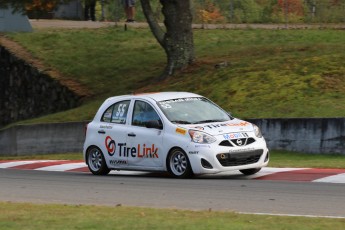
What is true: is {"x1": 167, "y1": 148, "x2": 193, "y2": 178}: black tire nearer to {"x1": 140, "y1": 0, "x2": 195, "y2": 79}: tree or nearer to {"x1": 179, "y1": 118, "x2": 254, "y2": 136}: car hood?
{"x1": 179, "y1": 118, "x2": 254, "y2": 136}: car hood

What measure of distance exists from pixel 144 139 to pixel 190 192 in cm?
299

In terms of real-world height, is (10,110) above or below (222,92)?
below

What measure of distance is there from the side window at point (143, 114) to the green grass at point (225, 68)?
5.70 metres

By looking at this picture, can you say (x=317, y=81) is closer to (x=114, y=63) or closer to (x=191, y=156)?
(x=191, y=156)

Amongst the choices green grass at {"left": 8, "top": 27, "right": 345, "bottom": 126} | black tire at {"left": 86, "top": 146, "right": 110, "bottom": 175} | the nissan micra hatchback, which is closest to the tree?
green grass at {"left": 8, "top": 27, "right": 345, "bottom": 126}

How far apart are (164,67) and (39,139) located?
629cm

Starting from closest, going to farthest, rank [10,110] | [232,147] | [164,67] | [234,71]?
[232,147]
[234,71]
[164,67]
[10,110]

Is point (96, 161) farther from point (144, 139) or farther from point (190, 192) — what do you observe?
point (190, 192)

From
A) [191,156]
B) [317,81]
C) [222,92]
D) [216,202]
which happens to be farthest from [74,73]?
[216,202]

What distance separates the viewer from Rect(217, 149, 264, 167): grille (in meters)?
16.2

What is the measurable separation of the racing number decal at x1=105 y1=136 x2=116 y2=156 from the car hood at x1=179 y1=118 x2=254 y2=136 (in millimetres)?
1914

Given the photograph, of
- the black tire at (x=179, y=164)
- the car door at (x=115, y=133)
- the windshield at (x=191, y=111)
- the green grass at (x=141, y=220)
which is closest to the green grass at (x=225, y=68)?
the windshield at (x=191, y=111)

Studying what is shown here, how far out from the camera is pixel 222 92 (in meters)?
26.0

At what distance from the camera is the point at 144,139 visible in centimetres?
1744
